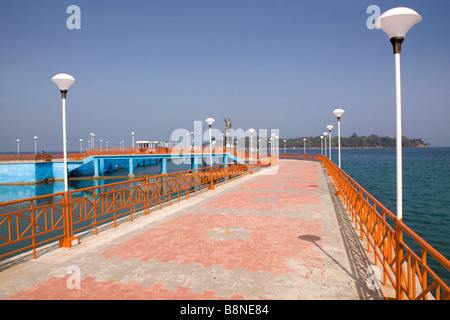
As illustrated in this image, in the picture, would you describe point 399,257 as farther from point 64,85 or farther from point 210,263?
point 64,85

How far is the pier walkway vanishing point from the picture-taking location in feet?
14.8

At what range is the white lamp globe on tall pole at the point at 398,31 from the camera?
13.3 ft

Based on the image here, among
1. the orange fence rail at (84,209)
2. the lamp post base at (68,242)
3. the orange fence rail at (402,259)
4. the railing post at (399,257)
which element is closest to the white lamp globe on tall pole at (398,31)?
the railing post at (399,257)

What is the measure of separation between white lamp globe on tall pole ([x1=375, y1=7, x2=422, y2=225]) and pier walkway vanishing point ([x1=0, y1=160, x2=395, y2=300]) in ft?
6.06

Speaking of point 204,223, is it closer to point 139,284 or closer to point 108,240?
point 108,240

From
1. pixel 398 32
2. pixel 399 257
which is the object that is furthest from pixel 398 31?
pixel 399 257

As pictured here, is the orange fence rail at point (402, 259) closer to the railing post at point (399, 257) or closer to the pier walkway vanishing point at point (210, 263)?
the railing post at point (399, 257)

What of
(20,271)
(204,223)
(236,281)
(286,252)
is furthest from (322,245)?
(20,271)

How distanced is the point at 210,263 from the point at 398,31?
482 cm

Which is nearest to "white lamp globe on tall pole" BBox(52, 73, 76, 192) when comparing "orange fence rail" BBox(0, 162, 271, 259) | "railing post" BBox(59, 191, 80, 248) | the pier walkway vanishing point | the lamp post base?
"railing post" BBox(59, 191, 80, 248)

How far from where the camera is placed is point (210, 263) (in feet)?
18.3
